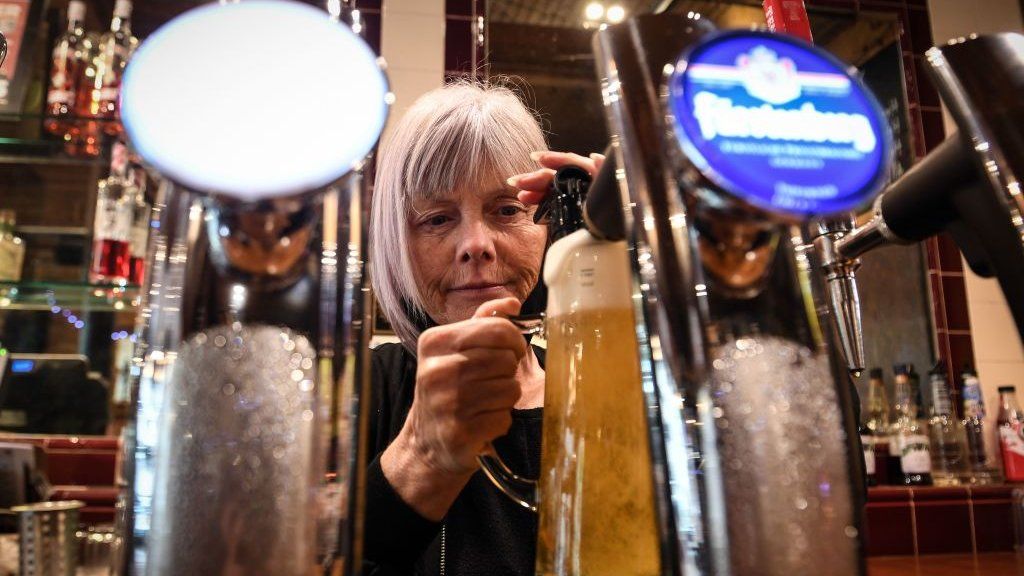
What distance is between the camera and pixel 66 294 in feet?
4.51

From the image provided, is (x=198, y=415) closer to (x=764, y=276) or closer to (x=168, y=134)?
(x=168, y=134)

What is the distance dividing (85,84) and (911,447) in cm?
201

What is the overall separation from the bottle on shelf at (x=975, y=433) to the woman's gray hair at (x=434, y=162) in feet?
4.95

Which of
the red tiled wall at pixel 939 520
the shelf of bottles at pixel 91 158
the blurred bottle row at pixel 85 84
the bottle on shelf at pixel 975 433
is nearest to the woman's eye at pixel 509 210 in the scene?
the shelf of bottles at pixel 91 158

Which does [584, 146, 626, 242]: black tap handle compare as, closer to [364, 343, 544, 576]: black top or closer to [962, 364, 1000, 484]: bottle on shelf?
[364, 343, 544, 576]: black top

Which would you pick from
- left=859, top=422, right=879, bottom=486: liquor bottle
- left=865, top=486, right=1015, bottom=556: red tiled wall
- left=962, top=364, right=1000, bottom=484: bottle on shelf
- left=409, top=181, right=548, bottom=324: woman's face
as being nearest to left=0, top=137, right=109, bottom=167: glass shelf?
left=409, top=181, right=548, bottom=324: woman's face

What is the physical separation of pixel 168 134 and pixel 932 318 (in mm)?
2328

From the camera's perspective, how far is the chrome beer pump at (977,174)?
0.27 meters

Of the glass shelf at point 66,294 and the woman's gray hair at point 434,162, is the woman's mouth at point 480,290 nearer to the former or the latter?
the woman's gray hair at point 434,162

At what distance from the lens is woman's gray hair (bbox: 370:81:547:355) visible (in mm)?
878

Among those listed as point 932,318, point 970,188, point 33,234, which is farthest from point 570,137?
point 970,188

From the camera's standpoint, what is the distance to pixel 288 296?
232mm

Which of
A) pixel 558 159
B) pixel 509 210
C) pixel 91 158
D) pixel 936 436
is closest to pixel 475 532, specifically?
pixel 509 210

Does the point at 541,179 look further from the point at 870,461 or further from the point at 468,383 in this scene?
the point at 870,461
